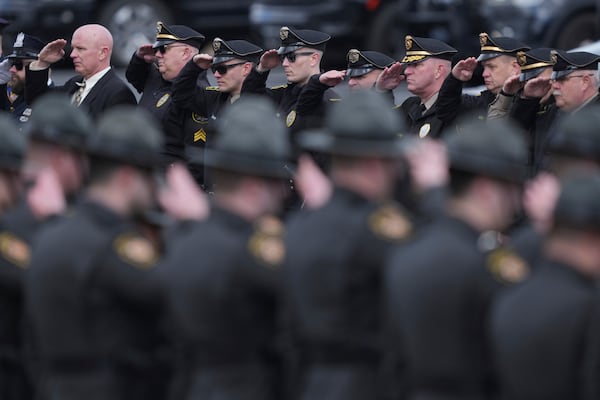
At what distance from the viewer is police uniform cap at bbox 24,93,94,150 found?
22.2 ft

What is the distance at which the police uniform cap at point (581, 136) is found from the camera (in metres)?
6.33

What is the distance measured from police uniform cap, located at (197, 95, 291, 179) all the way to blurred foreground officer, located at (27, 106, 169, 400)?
315 mm

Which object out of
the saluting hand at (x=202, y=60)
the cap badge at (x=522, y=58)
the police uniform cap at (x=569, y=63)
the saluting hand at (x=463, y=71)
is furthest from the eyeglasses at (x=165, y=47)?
the police uniform cap at (x=569, y=63)

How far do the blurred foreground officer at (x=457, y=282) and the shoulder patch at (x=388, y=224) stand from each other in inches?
7.7

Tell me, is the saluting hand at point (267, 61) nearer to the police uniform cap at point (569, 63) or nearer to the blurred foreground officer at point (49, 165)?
the police uniform cap at point (569, 63)

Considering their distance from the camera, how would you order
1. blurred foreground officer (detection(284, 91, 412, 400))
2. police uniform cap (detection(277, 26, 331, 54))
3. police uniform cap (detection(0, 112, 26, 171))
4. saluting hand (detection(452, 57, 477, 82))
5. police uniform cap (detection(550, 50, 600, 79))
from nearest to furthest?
blurred foreground officer (detection(284, 91, 412, 400)) → police uniform cap (detection(0, 112, 26, 171)) → police uniform cap (detection(550, 50, 600, 79)) → saluting hand (detection(452, 57, 477, 82)) → police uniform cap (detection(277, 26, 331, 54))

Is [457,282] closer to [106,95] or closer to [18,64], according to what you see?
[106,95]

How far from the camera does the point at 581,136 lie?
6.36 m

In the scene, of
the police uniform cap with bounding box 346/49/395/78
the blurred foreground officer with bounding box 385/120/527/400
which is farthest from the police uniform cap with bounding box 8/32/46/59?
the blurred foreground officer with bounding box 385/120/527/400

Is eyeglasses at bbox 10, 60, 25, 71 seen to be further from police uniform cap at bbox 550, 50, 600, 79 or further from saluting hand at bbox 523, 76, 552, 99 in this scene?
police uniform cap at bbox 550, 50, 600, 79

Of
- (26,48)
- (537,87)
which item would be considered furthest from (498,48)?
(26,48)

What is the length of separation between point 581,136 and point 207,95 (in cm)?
598

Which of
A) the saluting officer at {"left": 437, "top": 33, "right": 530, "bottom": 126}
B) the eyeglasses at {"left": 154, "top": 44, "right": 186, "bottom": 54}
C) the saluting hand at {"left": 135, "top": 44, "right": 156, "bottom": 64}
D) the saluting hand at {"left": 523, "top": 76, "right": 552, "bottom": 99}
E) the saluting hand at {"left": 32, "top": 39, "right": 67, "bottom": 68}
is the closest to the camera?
the saluting hand at {"left": 523, "top": 76, "right": 552, "bottom": 99}

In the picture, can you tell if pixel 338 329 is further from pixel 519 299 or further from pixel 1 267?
pixel 1 267
